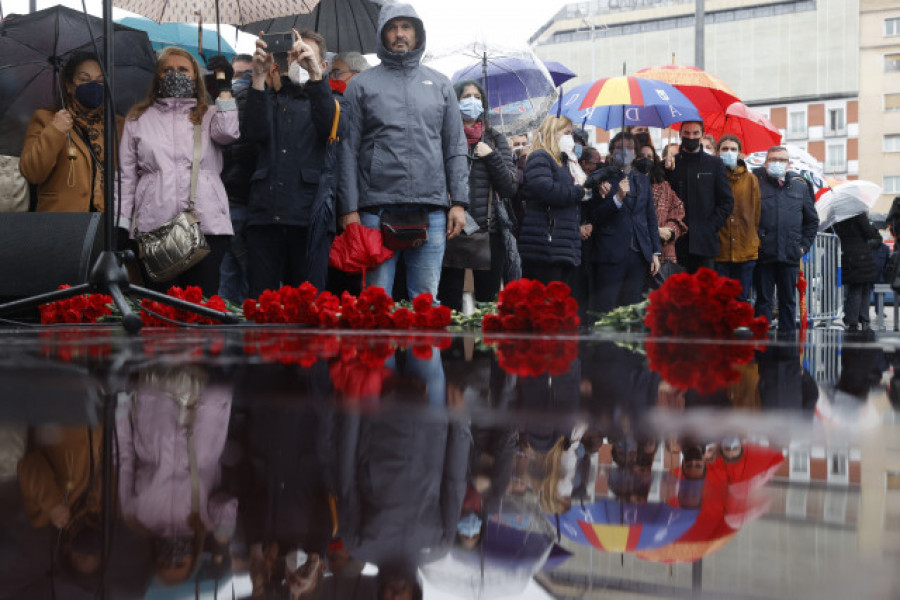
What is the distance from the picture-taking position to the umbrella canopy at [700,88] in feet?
37.3

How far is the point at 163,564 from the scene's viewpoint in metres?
0.75

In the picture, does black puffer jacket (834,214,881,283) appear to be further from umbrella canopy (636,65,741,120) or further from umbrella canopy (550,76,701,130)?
umbrella canopy (550,76,701,130)

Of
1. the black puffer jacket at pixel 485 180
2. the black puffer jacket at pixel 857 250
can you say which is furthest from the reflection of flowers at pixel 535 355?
the black puffer jacket at pixel 857 250

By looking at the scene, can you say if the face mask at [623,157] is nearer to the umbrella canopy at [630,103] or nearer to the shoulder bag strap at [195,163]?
the umbrella canopy at [630,103]

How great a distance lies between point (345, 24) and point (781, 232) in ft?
14.9

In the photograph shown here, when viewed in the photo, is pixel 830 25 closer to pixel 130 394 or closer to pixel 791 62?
pixel 791 62

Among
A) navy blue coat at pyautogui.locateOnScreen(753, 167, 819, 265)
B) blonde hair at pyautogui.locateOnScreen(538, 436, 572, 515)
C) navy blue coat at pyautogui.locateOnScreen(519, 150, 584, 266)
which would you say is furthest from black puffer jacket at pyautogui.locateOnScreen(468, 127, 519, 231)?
blonde hair at pyautogui.locateOnScreen(538, 436, 572, 515)

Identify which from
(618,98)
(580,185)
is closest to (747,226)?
(618,98)

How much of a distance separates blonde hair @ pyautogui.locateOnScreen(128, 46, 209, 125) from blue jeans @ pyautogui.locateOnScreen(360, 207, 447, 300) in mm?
1084

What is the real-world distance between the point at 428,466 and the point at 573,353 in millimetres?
1915

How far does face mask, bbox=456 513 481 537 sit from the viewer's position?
0.84 metres

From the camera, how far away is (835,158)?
64.2m

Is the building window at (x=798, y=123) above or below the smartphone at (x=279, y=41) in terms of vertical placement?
above

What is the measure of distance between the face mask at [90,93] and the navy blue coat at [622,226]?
148 inches
